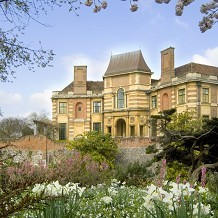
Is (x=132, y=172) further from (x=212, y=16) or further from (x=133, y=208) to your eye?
(x=212, y=16)

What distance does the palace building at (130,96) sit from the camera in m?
36.0

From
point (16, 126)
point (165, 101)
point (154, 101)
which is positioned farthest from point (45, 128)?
→ point (16, 126)

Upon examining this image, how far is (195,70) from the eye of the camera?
1438 inches

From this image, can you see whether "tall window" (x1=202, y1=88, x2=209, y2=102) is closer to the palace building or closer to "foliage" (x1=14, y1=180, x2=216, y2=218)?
the palace building

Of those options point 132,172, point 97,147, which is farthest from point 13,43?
point 97,147

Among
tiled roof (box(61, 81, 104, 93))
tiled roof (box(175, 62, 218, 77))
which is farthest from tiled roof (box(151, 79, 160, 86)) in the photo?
tiled roof (box(61, 81, 104, 93))

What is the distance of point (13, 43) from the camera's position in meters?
9.67

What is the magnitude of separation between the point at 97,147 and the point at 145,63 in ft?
57.2

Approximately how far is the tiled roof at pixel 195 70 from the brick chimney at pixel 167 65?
0.72m

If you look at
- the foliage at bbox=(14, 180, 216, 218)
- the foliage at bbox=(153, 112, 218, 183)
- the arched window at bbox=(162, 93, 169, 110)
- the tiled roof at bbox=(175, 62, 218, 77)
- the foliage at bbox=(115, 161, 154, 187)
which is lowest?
the foliage at bbox=(115, 161, 154, 187)

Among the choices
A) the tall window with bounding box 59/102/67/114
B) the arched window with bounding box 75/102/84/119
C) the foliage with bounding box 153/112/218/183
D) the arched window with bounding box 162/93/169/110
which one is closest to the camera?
the foliage with bounding box 153/112/218/183

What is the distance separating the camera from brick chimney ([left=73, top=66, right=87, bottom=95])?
4503 centimetres

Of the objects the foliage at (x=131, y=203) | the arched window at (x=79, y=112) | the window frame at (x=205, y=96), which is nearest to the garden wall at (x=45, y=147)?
the window frame at (x=205, y=96)

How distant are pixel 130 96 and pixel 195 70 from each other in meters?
7.86
